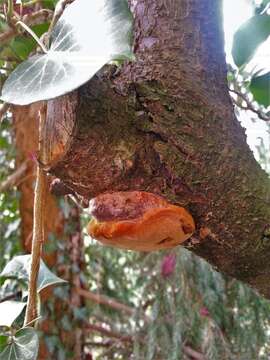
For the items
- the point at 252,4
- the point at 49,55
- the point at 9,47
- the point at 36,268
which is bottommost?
the point at 36,268

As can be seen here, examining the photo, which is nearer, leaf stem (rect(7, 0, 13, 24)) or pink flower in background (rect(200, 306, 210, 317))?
leaf stem (rect(7, 0, 13, 24))

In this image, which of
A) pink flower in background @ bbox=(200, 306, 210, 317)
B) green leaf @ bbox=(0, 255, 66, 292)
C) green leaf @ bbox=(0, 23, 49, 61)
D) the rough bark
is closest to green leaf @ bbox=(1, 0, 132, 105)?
the rough bark

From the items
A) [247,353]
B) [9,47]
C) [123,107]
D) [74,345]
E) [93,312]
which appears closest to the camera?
[123,107]

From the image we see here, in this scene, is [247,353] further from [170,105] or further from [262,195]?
[170,105]

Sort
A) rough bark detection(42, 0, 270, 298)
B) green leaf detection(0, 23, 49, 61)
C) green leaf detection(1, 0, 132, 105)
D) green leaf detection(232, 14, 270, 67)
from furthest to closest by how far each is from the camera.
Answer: green leaf detection(232, 14, 270, 67) → green leaf detection(0, 23, 49, 61) → rough bark detection(42, 0, 270, 298) → green leaf detection(1, 0, 132, 105)

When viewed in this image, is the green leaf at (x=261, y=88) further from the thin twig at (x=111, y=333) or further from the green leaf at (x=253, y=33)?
the thin twig at (x=111, y=333)

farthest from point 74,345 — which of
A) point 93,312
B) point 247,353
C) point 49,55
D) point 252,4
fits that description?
point 49,55

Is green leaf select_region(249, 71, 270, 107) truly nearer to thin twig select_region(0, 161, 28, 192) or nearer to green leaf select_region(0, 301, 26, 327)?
green leaf select_region(0, 301, 26, 327)
